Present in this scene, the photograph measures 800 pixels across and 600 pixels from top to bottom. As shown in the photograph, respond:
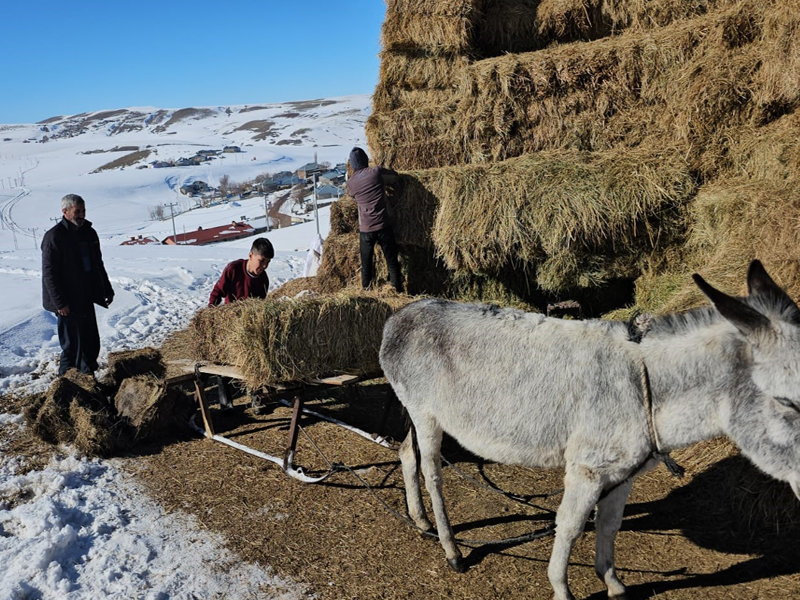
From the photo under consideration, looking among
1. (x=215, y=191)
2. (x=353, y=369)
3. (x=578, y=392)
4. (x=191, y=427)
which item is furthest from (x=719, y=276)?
(x=215, y=191)

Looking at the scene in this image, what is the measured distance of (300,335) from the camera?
530 centimetres

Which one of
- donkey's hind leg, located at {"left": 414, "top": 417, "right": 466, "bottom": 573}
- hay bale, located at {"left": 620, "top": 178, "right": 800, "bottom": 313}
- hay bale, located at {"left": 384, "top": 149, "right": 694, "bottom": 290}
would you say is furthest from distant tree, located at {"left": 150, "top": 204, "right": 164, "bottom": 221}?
donkey's hind leg, located at {"left": 414, "top": 417, "right": 466, "bottom": 573}

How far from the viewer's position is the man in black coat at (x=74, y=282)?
6693 millimetres

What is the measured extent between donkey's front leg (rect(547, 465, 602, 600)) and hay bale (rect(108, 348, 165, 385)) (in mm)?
4702

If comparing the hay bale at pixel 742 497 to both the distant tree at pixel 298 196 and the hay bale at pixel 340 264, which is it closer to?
the hay bale at pixel 340 264

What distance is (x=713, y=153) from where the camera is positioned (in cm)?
Result: 654

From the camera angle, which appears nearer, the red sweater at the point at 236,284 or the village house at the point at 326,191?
the red sweater at the point at 236,284

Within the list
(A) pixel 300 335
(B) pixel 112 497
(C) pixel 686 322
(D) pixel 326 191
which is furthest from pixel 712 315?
(D) pixel 326 191

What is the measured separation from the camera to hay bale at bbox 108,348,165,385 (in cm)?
639

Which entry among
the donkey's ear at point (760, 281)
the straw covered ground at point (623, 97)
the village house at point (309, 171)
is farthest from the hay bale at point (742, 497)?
the village house at point (309, 171)

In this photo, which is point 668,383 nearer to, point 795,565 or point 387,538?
point 795,565

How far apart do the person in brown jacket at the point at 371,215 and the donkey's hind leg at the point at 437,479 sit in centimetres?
437

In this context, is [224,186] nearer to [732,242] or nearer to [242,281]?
[242,281]

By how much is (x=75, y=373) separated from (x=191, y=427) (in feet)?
4.45
